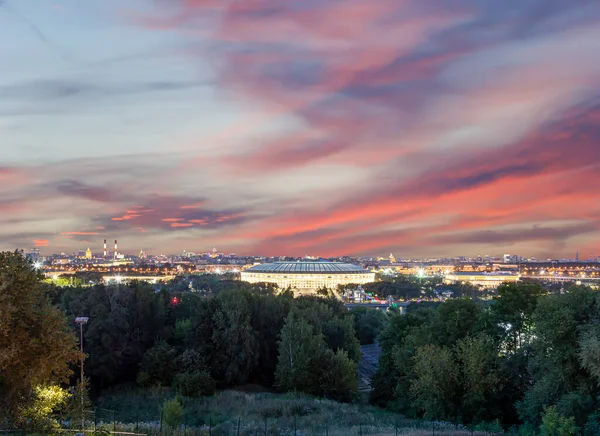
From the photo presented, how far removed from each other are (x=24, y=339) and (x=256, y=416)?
1409cm

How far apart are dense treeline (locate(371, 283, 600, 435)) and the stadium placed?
123 meters

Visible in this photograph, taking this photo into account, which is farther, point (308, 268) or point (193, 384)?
point (308, 268)

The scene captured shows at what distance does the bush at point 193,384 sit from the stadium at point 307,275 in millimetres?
122413

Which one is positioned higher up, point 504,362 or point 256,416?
point 504,362

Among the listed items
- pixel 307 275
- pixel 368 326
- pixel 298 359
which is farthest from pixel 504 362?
pixel 307 275

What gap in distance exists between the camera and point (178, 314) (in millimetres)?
62562

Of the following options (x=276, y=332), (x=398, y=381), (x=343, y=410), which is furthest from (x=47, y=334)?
(x=276, y=332)

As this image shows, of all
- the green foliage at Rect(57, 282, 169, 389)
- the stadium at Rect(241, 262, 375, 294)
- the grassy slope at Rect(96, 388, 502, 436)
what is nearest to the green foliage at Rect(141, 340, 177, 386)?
the grassy slope at Rect(96, 388, 502, 436)

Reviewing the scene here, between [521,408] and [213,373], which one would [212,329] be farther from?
[521,408]

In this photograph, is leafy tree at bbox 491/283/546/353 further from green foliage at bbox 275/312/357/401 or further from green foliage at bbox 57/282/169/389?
green foliage at bbox 57/282/169/389

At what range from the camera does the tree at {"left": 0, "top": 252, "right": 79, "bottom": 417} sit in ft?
69.8

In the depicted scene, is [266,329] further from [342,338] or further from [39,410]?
[39,410]

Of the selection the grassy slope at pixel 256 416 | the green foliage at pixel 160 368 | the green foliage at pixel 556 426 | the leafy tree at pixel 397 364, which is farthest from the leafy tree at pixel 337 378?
the green foliage at pixel 556 426

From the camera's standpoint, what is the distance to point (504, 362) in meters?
33.6
